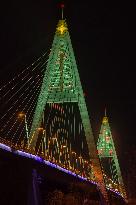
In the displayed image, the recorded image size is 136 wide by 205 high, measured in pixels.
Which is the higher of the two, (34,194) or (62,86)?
(62,86)

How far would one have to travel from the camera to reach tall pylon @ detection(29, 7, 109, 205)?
37.2 m

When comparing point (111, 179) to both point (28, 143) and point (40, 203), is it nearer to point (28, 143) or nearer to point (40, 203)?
point (28, 143)

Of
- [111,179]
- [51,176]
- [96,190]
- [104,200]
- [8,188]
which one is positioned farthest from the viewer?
[111,179]

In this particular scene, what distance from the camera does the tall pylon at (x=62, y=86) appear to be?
37.2 m

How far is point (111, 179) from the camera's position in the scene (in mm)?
66500

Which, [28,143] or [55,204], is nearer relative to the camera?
[55,204]

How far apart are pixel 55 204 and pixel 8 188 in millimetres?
6180

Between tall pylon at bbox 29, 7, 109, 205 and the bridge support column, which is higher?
tall pylon at bbox 29, 7, 109, 205

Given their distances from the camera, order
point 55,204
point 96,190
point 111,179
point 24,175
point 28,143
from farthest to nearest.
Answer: point 111,179 < point 96,190 < point 28,143 < point 55,204 < point 24,175

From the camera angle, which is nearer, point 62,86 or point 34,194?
point 34,194

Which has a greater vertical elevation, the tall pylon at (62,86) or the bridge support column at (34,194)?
the tall pylon at (62,86)

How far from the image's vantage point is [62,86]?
37844 millimetres

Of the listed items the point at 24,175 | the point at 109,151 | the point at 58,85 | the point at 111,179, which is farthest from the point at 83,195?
the point at 111,179

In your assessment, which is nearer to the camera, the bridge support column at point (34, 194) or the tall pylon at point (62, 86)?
the bridge support column at point (34, 194)
